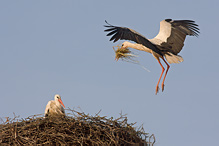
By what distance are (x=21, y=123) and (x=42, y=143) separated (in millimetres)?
615

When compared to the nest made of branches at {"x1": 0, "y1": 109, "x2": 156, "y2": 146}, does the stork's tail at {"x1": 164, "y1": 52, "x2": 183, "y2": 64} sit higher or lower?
higher

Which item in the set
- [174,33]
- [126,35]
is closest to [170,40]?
[174,33]

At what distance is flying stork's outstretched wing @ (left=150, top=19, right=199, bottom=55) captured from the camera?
10.5m

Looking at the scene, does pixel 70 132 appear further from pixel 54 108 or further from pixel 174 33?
pixel 174 33

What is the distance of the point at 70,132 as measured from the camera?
6.49m

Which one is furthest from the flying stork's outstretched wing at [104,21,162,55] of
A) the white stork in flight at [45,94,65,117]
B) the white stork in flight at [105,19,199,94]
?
the white stork in flight at [45,94,65,117]

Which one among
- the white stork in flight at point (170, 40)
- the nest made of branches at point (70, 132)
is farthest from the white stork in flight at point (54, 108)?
the white stork in flight at point (170, 40)

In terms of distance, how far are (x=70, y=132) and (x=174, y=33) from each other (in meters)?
4.97

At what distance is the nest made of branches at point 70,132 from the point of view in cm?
634

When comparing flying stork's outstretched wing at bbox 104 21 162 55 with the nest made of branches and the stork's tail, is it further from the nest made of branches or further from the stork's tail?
the nest made of branches

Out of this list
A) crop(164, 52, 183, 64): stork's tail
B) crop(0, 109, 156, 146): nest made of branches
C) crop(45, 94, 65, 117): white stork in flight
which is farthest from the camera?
crop(164, 52, 183, 64): stork's tail

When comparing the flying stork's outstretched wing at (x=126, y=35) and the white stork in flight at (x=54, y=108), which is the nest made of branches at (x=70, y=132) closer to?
the white stork in flight at (x=54, y=108)

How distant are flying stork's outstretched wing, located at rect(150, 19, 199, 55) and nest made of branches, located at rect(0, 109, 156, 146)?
13.0 ft

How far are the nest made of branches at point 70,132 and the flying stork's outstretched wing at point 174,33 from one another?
398cm
